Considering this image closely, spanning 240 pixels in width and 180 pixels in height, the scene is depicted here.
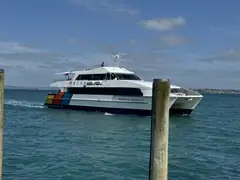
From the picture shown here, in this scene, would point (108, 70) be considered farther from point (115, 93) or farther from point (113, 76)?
point (115, 93)

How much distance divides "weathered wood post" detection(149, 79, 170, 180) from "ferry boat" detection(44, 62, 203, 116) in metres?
27.0

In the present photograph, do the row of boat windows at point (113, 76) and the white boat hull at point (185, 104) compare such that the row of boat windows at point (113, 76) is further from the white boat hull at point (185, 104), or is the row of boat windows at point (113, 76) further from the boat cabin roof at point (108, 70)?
the white boat hull at point (185, 104)

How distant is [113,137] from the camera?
2380cm

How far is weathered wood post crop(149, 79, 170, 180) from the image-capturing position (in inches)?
278

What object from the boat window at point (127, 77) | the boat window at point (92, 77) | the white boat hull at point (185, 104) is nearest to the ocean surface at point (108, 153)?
the white boat hull at point (185, 104)

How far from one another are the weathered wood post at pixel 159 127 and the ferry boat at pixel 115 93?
27017 millimetres

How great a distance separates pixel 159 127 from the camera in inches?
280

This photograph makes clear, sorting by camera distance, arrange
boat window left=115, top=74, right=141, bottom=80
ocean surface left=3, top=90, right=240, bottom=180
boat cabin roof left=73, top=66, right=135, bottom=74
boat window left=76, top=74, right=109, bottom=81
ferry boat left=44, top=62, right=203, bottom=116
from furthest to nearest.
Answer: boat window left=76, top=74, right=109, bottom=81 → boat cabin roof left=73, top=66, right=135, bottom=74 → boat window left=115, top=74, right=141, bottom=80 → ferry boat left=44, top=62, right=203, bottom=116 → ocean surface left=3, top=90, right=240, bottom=180

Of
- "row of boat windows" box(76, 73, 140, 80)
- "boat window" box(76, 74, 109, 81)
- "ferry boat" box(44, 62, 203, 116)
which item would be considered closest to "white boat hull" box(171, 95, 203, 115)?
"ferry boat" box(44, 62, 203, 116)

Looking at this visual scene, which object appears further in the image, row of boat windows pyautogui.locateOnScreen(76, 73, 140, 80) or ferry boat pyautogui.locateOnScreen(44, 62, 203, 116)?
row of boat windows pyautogui.locateOnScreen(76, 73, 140, 80)

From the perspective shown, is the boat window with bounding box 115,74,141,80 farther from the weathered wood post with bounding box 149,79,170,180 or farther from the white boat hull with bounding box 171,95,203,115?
the weathered wood post with bounding box 149,79,170,180

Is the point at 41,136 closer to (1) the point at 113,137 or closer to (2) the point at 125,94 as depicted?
(1) the point at 113,137

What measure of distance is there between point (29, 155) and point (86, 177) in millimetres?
4484

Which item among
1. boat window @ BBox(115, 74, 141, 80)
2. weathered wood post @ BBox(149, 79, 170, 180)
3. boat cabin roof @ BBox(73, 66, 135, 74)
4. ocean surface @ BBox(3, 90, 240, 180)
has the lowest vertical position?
ocean surface @ BBox(3, 90, 240, 180)
